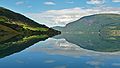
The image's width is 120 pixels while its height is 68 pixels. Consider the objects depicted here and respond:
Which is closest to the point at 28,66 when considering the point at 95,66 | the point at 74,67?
the point at 74,67

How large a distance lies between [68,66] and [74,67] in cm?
151

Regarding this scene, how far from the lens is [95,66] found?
4191 cm

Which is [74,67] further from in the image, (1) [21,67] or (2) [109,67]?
(1) [21,67]

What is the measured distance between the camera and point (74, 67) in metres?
41.0

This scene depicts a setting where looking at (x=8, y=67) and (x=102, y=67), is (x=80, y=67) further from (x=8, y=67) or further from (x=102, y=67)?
(x=8, y=67)

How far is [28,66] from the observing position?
41.6 meters

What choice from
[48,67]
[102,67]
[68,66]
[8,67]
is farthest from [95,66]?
[8,67]

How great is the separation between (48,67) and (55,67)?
110 cm

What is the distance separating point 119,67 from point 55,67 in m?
10.1

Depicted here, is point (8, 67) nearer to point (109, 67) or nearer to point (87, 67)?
point (87, 67)

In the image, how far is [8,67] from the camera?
40469 millimetres

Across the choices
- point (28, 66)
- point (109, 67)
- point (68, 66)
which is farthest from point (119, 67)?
point (28, 66)

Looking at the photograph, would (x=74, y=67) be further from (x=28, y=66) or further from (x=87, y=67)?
(x=28, y=66)

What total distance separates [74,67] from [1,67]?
443 inches
